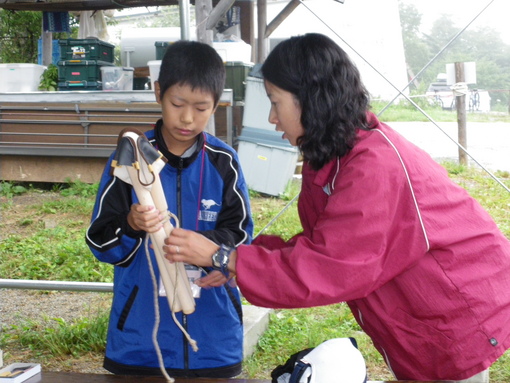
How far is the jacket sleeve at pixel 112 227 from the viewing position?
1.79m

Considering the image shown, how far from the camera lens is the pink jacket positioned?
1335 millimetres

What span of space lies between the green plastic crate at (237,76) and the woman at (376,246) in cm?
609

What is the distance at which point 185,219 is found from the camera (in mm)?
1931

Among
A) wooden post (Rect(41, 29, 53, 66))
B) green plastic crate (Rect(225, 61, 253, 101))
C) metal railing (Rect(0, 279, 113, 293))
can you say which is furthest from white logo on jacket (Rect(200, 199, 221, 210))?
wooden post (Rect(41, 29, 53, 66))

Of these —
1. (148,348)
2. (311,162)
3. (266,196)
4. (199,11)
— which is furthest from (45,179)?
(311,162)

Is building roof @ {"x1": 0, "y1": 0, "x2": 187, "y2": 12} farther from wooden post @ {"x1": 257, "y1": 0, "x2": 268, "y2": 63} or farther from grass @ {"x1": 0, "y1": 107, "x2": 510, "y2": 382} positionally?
grass @ {"x1": 0, "y1": 107, "x2": 510, "y2": 382}

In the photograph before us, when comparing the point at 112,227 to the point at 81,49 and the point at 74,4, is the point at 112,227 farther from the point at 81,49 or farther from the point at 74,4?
the point at 74,4

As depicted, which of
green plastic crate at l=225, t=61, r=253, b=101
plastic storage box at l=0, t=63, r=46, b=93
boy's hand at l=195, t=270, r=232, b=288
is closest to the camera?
boy's hand at l=195, t=270, r=232, b=288

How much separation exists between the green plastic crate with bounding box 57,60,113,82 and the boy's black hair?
6052 mm

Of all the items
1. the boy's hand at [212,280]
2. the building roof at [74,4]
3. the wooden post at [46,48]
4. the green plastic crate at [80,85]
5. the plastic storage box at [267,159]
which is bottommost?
the plastic storage box at [267,159]

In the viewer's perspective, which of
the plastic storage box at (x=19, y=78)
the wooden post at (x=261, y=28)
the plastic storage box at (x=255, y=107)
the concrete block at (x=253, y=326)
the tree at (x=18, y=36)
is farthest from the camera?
the tree at (x=18, y=36)

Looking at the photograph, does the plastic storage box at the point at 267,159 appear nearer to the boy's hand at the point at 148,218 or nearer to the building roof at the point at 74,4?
the building roof at the point at 74,4

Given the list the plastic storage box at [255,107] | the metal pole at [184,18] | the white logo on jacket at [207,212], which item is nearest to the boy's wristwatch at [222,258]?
the white logo on jacket at [207,212]

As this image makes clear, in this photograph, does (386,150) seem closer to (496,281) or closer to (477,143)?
(496,281)
